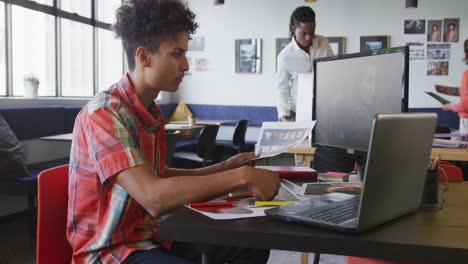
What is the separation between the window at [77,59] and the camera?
19.8ft

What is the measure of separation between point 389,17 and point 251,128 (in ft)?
9.00

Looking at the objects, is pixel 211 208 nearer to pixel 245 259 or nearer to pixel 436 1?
pixel 245 259

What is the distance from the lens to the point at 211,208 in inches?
44.5

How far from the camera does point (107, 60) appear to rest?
7.18 meters

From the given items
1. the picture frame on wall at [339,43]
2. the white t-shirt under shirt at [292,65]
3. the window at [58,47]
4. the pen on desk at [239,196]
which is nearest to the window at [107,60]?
the window at [58,47]

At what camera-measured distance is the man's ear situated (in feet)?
4.56

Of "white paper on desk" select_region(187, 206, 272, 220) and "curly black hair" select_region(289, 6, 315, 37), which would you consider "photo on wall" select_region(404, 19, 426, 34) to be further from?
"white paper on desk" select_region(187, 206, 272, 220)

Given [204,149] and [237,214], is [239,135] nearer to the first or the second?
[204,149]

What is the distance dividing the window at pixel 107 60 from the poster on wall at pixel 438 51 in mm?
4577

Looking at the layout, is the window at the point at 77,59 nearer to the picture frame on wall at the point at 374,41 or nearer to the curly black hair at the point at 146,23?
the picture frame on wall at the point at 374,41

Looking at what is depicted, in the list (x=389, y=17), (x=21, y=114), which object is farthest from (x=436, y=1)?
(x=21, y=114)

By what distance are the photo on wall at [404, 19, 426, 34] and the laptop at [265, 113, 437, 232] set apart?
22.4ft

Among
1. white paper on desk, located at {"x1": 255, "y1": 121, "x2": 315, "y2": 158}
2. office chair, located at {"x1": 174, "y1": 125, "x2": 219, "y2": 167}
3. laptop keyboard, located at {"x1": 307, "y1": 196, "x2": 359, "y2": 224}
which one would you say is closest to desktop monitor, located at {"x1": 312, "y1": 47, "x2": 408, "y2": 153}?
white paper on desk, located at {"x1": 255, "y1": 121, "x2": 315, "y2": 158}

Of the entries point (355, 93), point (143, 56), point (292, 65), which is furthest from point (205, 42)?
point (143, 56)
